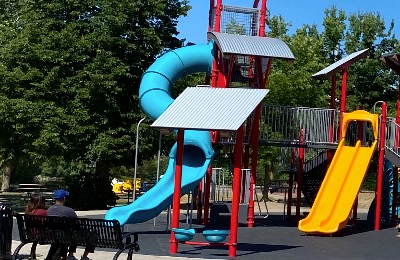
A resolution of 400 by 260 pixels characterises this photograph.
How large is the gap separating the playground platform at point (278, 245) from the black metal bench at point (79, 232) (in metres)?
1.82

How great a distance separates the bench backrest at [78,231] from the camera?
1244cm

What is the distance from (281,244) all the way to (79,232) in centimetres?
723

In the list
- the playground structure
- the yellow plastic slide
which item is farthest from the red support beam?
the yellow plastic slide

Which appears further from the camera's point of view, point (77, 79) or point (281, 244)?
point (77, 79)

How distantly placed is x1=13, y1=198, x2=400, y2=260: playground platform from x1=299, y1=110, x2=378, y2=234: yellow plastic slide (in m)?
0.40

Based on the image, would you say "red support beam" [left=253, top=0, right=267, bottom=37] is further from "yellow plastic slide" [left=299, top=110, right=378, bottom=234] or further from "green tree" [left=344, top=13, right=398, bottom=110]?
"green tree" [left=344, top=13, right=398, bottom=110]

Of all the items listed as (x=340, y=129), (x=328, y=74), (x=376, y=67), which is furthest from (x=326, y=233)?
(x=376, y=67)

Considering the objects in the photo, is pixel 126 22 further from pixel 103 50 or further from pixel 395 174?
pixel 395 174

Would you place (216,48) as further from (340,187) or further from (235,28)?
(340,187)

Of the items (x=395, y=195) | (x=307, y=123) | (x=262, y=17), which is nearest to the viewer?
(x=262, y=17)

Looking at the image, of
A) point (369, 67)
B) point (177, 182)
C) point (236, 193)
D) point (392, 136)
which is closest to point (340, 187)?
point (392, 136)

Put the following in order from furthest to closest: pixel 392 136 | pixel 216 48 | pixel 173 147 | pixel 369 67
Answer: pixel 369 67 < pixel 392 136 < pixel 216 48 < pixel 173 147

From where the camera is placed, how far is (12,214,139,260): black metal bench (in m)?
12.4

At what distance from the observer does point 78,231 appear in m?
12.6
